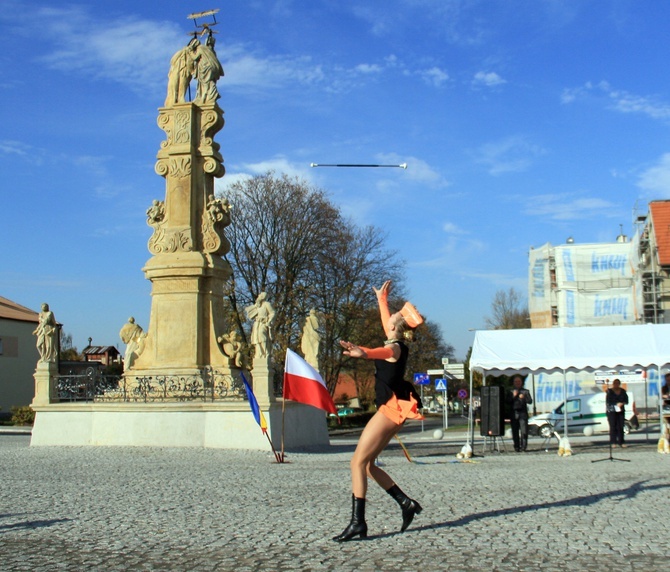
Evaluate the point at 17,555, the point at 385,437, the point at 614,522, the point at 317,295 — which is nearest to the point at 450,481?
the point at 614,522

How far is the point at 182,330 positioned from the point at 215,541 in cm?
1467

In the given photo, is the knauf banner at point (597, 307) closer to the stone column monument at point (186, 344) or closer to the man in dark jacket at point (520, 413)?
the man in dark jacket at point (520, 413)

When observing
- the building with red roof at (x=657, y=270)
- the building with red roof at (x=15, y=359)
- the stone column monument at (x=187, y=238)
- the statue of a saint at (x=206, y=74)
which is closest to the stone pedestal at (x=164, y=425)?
the stone column monument at (x=187, y=238)

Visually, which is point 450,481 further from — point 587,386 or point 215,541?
point 587,386

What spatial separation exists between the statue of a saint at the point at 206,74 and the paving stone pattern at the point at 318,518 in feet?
37.5

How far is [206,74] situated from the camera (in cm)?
2300

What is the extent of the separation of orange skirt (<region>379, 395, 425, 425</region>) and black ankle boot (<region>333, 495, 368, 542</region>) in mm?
716

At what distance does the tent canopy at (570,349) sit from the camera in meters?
19.2

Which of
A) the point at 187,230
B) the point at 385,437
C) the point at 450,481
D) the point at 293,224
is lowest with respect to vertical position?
the point at 450,481

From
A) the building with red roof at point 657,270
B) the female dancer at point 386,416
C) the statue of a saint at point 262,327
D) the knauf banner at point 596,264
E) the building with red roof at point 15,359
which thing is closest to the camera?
the female dancer at point 386,416

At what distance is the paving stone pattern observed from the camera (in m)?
6.34

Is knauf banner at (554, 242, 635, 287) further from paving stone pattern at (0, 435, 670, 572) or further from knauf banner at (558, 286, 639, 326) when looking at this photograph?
paving stone pattern at (0, 435, 670, 572)

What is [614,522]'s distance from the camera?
26.0 feet

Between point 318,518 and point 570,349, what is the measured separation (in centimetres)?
1259
